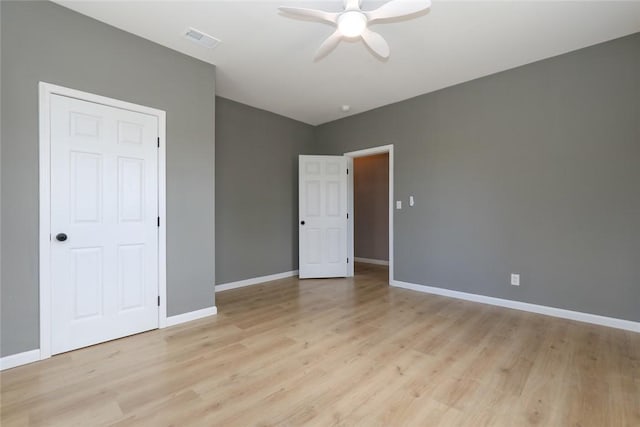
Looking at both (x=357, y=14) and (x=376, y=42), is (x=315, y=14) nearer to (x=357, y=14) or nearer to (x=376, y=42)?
(x=357, y=14)

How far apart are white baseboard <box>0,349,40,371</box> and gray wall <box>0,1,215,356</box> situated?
0.14ft

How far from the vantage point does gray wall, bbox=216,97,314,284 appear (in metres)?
4.14

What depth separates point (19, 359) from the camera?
2.06m

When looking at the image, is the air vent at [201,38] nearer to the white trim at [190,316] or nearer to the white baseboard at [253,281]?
the white trim at [190,316]

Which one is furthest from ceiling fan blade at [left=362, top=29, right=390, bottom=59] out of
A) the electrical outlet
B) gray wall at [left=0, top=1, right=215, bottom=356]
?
the electrical outlet

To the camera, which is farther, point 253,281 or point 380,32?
point 253,281

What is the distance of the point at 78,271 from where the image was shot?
2.32 m

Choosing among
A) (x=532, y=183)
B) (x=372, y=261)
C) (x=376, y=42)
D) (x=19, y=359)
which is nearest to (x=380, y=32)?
→ (x=376, y=42)

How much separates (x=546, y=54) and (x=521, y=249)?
209 cm

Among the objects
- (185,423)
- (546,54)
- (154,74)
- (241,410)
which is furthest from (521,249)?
(154,74)

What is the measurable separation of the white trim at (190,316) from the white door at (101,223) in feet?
0.46

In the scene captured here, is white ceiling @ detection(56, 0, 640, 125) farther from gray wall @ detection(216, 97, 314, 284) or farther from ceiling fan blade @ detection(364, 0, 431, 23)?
gray wall @ detection(216, 97, 314, 284)

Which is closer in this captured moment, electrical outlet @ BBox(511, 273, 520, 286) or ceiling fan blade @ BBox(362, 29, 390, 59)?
ceiling fan blade @ BBox(362, 29, 390, 59)

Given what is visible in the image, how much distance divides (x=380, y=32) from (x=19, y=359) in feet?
12.8
